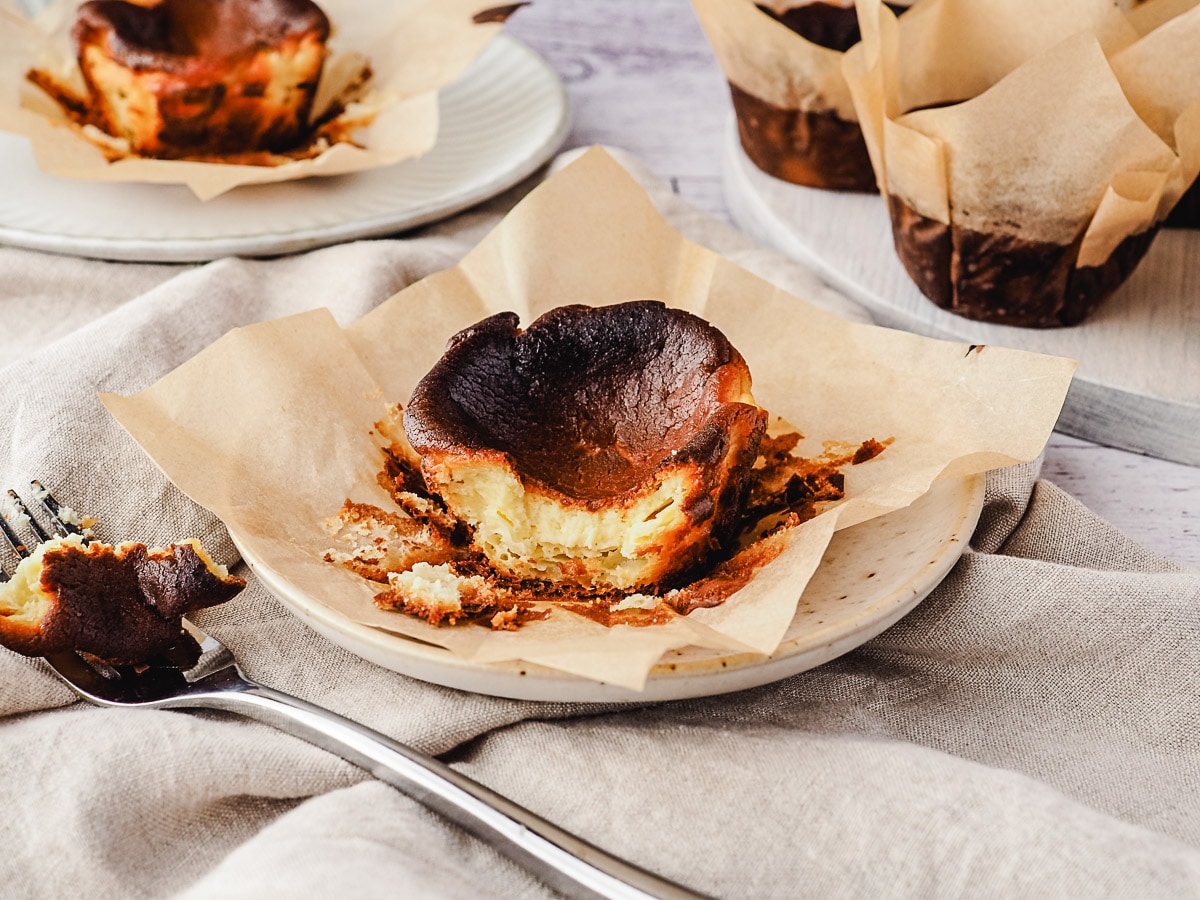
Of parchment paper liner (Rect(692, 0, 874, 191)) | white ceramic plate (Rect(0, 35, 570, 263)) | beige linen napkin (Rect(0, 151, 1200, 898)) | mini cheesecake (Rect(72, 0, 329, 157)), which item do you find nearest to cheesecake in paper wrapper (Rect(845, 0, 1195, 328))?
parchment paper liner (Rect(692, 0, 874, 191))

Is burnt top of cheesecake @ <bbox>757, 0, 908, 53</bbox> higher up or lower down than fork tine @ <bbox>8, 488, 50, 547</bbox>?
lower down

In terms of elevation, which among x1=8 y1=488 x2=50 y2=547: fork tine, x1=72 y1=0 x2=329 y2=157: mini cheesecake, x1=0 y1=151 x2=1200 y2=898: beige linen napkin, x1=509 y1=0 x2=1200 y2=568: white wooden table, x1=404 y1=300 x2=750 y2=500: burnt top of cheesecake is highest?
x1=72 y1=0 x2=329 y2=157: mini cheesecake

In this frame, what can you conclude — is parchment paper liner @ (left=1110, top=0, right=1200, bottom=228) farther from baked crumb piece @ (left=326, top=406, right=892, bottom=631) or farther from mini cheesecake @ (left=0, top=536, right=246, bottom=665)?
mini cheesecake @ (left=0, top=536, right=246, bottom=665)

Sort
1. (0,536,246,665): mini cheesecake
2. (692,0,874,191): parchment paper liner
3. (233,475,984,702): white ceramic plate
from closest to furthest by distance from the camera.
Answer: (233,475,984,702): white ceramic plate
(0,536,246,665): mini cheesecake
(692,0,874,191): parchment paper liner

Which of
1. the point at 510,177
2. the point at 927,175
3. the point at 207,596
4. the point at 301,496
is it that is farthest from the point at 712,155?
the point at 207,596

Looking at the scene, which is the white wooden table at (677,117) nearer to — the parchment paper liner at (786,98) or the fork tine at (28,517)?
the parchment paper liner at (786,98)

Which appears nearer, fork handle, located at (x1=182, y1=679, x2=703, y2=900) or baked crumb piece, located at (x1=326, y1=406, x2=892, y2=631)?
fork handle, located at (x1=182, y1=679, x2=703, y2=900)

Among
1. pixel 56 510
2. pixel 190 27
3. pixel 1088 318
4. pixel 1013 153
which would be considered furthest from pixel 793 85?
pixel 56 510
